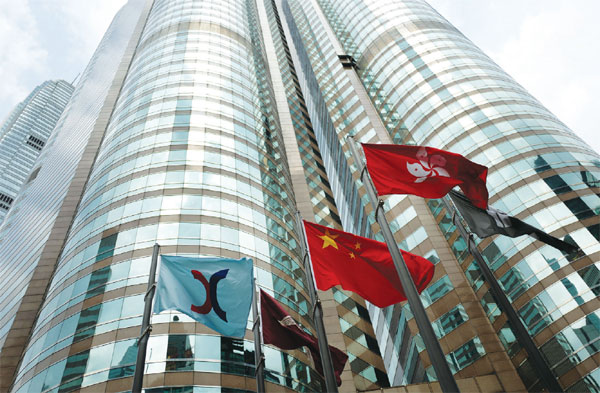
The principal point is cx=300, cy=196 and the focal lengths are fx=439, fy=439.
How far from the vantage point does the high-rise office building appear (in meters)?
26.3

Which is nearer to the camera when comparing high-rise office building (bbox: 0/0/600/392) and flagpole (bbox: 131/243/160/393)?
flagpole (bbox: 131/243/160/393)

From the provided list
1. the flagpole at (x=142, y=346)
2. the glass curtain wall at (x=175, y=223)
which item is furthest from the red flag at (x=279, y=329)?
the glass curtain wall at (x=175, y=223)

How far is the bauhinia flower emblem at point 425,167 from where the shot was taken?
15.5 meters

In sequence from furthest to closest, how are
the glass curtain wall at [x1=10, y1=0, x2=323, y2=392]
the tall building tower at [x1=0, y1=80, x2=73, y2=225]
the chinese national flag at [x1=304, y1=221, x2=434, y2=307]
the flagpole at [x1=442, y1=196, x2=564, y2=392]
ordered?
the tall building tower at [x1=0, y1=80, x2=73, y2=225]
the glass curtain wall at [x1=10, y1=0, x2=323, y2=392]
the chinese national flag at [x1=304, y1=221, x2=434, y2=307]
the flagpole at [x1=442, y1=196, x2=564, y2=392]

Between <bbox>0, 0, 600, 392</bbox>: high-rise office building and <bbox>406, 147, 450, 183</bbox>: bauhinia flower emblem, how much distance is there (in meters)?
7.24

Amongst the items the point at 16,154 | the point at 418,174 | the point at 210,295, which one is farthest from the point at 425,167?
the point at 16,154

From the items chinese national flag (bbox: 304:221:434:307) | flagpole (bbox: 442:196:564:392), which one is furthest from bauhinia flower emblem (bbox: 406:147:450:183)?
flagpole (bbox: 442:196:564:392)

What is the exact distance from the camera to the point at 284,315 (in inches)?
591

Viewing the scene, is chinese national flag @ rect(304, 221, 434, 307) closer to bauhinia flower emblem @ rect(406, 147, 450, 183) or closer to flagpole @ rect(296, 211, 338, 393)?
flagpole @ rect(296, 211, 338, 393)

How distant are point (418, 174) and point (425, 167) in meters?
0.38

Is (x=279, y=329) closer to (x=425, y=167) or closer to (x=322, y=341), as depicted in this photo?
(x=322, y=341)

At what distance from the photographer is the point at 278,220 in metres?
39.3

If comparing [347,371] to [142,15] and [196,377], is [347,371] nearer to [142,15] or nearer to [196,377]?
[196,377]

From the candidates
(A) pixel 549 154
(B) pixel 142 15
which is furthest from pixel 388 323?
(B) pixel 142 15
